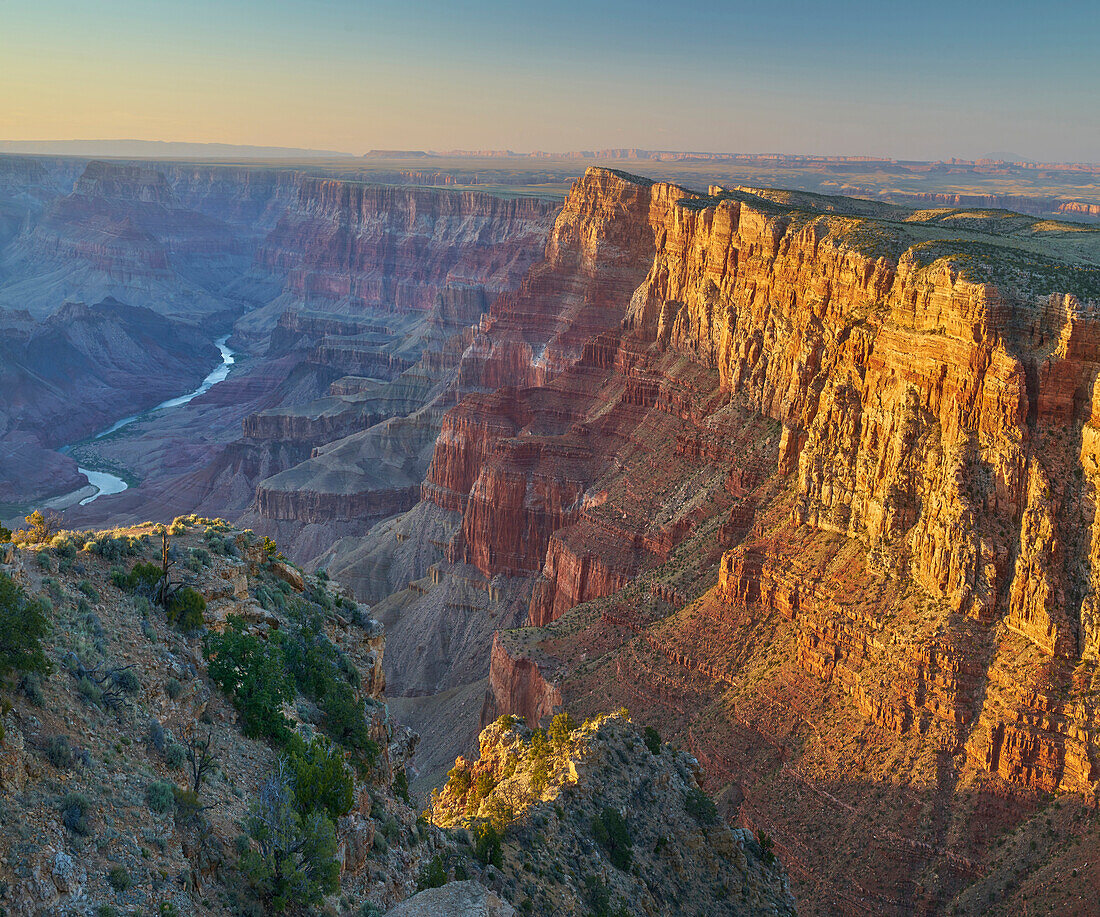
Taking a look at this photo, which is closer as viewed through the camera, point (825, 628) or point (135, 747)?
point (135, 747)

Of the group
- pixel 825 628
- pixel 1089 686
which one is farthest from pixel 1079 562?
pixel 825 628

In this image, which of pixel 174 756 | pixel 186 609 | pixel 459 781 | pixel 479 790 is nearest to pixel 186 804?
pixel 174 756

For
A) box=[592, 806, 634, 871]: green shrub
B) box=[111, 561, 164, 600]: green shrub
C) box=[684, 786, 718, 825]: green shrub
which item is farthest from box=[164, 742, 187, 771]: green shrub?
box=[684, 786, 718, 825]: green shrub

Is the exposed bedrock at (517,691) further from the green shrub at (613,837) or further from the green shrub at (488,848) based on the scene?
the green shrub at (488,848)

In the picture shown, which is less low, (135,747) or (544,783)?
(135,747)

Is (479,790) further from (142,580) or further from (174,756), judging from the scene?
(174,756)

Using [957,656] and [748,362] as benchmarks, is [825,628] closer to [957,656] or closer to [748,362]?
[957,656]
